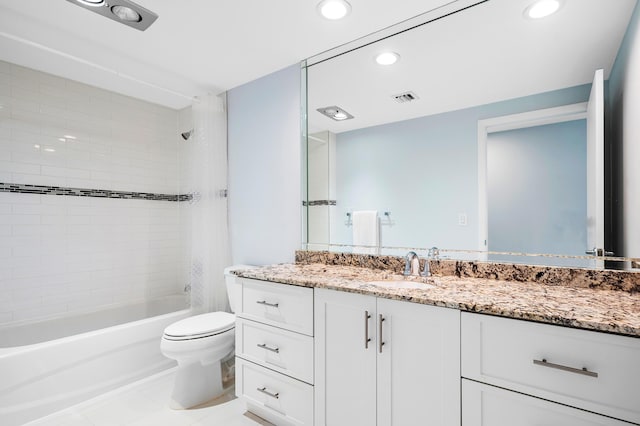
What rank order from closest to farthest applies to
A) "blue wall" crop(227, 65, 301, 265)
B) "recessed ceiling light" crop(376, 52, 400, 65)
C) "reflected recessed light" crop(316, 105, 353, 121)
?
"recessed ceiling light" crop(376, 52, 400, 65) < "reflected recessed light" crop(316, 105, 353, 121) < "blue wall" crop(227, 65, 301, 265)

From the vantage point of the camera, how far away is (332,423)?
1419 mm

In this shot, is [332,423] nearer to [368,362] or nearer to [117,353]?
[368,362]

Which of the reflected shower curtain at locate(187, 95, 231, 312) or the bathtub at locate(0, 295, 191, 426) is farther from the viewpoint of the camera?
the reflected shower curtain at locate(187, 95, 231, 312)

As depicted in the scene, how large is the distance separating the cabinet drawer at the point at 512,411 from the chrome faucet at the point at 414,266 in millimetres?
615

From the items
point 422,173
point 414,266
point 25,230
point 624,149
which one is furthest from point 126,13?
point 624,149

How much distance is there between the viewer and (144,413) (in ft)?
6.22

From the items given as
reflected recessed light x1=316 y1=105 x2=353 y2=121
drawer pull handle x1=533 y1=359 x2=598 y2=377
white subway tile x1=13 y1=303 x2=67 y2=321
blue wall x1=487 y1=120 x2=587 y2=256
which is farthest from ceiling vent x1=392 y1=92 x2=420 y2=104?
white subway tile x1=13 y1=303 x2=67 y2=321

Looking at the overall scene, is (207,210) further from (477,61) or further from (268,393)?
(477,61)

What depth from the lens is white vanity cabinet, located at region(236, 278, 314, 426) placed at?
1.51 meters

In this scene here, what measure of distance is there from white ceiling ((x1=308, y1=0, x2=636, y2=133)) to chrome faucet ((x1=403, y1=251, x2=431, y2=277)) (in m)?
0.77

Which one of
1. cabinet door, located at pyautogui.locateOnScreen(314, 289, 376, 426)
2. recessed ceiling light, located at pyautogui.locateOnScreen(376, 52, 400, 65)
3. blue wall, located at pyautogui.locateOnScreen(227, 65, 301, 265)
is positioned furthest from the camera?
blue wall, located at pyautogui.locateOnScreen(227, 65, 301, 265)

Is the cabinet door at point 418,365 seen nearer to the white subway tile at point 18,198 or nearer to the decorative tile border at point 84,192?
the decorative tile border at point 84,192

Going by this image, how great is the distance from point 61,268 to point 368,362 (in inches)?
96.4

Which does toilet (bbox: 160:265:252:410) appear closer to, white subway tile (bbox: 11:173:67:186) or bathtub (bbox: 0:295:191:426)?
bathtub (bbox: 0:295:191:426)
